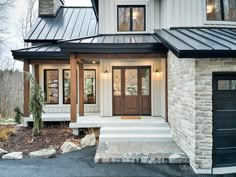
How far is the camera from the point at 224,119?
6.66m

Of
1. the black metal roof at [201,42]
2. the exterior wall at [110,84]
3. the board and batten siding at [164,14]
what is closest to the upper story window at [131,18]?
the board and batten siding at [164,14]

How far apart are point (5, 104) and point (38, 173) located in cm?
1059

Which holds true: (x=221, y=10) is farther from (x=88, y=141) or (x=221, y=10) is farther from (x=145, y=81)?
(x=88, y=141)

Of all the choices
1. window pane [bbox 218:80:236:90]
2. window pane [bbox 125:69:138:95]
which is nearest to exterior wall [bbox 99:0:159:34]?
window pane [bbox 125:69:138:95]

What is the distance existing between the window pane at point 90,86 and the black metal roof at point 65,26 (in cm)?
194

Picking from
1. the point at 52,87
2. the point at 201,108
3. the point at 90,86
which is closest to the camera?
the point at 201,108

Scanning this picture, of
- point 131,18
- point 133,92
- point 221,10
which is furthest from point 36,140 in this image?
point 221,10

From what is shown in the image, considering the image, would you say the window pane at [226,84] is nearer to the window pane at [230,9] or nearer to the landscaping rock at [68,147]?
the window pane at [230,9]

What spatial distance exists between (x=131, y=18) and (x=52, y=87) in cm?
502

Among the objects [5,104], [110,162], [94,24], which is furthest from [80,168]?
[5,104]

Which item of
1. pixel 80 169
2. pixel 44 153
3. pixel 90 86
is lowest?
pixel 80 169

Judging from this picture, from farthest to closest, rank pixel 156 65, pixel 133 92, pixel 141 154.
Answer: pixel 133 92, pixel 156 65, pixel 141 154

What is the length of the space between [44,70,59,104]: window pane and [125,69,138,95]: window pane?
12.0ft

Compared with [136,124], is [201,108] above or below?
above
